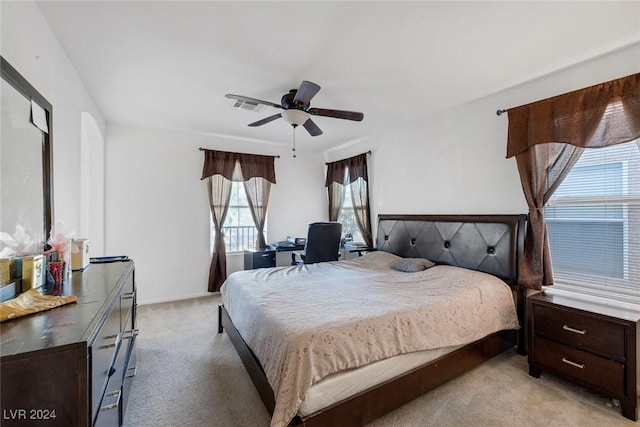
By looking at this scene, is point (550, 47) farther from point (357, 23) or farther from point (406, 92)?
point (357, 23)

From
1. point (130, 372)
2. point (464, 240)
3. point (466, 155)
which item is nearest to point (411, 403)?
point (464, 240)

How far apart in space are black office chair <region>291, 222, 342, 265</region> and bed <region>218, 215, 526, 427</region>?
1.75 ft

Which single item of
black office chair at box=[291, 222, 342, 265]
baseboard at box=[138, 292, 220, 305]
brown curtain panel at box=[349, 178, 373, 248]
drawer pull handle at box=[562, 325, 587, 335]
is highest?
brown curtain panel at box=[349, 178, 373, 248]

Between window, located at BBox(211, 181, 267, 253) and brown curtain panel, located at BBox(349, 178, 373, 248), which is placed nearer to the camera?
brown curtain panel, located at BBox(349, 178, 373, 248)

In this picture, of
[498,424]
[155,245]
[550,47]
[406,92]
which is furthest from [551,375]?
[155,245]

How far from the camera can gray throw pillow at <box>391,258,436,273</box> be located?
2965mm

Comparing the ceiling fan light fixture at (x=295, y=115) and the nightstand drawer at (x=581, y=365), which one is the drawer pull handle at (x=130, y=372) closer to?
the ceiling fan light fixture at (x=295, y=115)

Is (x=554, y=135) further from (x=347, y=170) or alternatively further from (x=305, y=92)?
(x=347, y=170)

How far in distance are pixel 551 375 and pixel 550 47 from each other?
8.44 ft

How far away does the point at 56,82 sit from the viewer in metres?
1.97

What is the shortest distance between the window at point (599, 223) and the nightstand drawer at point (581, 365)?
641 mm

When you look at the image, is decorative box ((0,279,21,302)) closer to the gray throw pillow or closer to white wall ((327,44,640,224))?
the gray throw pillow

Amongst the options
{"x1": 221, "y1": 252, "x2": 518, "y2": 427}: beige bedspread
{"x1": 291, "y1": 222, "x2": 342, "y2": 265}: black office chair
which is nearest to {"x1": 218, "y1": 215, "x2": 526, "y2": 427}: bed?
{"x1": 221, "y1": 252, "x2": 518, "y2": 427}: beige bedspread

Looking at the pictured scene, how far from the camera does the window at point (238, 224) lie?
4742 mm
